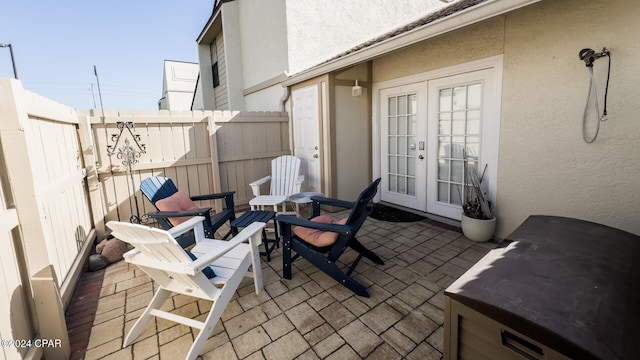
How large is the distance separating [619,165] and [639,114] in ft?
1.44

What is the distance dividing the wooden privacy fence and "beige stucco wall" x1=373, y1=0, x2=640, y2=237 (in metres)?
3.34

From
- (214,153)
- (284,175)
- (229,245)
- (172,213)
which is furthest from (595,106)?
(214,153)

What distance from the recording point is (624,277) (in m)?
1.46

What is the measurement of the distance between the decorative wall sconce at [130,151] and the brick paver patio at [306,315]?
1.05m

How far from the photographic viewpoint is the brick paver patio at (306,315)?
6.10 feet

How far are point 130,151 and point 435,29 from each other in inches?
154

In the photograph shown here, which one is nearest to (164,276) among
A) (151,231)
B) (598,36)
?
(151,231)

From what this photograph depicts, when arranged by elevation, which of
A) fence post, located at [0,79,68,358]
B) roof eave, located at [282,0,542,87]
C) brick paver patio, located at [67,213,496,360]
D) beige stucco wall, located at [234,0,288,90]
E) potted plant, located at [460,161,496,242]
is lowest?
brick paver patio, located at [67,213,496,360]

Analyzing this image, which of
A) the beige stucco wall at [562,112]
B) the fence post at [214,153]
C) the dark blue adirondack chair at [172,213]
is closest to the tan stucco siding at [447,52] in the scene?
the beige stucco wall at [562,112]

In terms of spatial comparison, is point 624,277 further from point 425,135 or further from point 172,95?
point 172,95

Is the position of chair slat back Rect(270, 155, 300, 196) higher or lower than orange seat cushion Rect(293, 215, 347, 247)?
higher

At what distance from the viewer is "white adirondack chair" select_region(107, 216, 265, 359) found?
1.71 m

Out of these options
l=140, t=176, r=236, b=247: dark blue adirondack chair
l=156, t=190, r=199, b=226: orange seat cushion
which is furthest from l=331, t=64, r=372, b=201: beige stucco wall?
l=156, t=190, r=199, b=226: orange seat cushion

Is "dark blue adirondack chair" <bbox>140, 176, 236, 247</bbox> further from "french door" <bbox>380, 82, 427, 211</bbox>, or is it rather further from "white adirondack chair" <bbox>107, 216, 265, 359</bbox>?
"french door" <bbox>380, 82, 427, 211</bbox>
